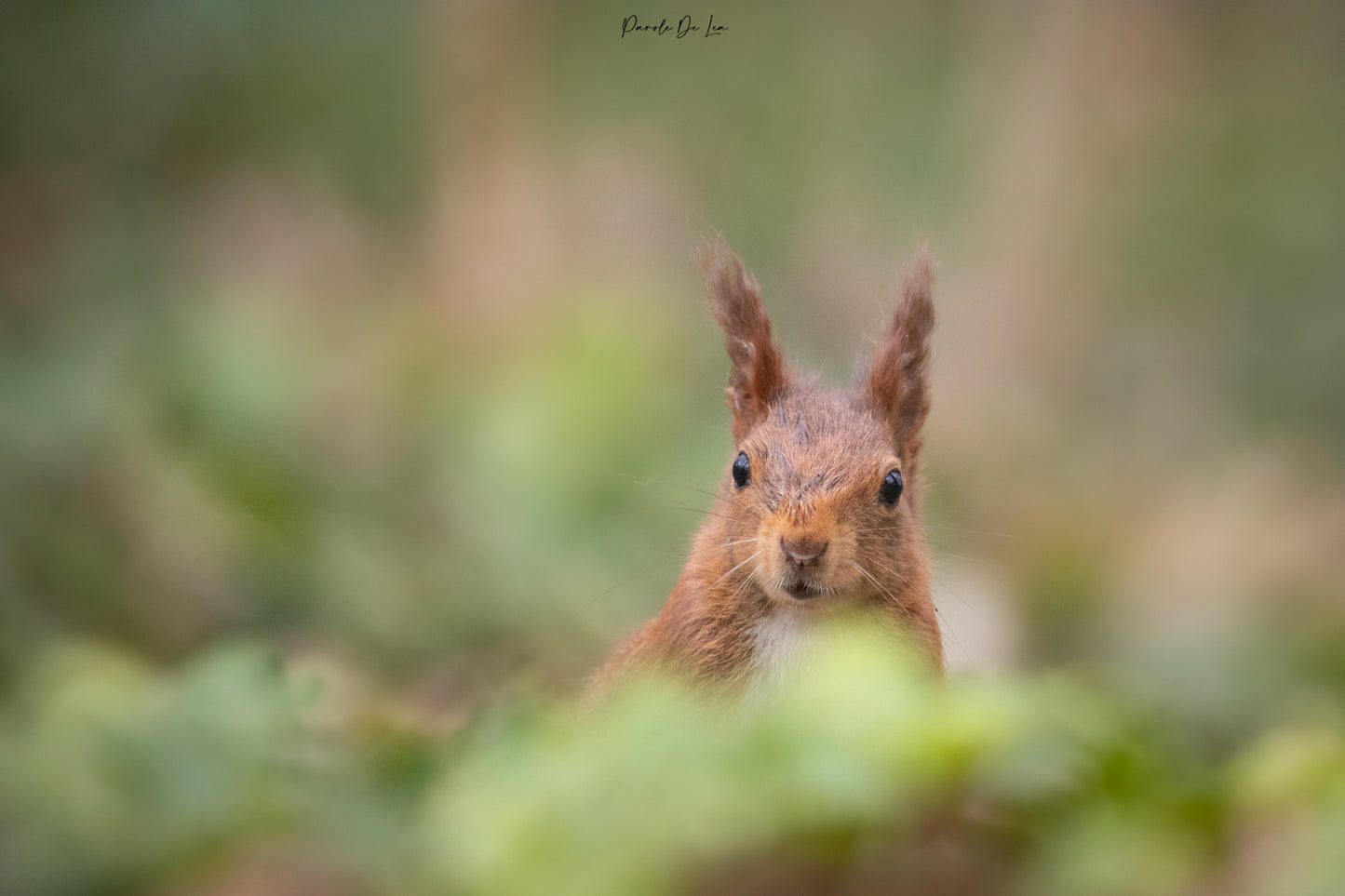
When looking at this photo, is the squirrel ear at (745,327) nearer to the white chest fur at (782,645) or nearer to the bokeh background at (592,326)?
the bokeh background at (592,326)

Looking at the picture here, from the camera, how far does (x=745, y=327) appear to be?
314 centimetres

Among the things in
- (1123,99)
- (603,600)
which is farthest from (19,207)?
(1123,99)

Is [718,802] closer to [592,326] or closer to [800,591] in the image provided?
[800,591]

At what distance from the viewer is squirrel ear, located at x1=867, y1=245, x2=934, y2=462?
3.11 meters

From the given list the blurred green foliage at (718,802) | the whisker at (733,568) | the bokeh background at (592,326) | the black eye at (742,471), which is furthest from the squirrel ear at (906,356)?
the blurred green foliage at (718,802)

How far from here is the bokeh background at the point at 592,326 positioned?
395 cm

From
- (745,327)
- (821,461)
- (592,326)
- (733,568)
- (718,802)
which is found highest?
(592,326)

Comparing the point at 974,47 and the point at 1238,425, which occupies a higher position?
the point at 974,47

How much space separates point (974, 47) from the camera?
23.4 feet

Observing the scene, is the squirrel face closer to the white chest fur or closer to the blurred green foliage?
the white chest fur

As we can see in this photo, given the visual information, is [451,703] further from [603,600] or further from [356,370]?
[356,370]

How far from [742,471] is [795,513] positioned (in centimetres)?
28

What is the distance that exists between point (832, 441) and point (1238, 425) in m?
4.52

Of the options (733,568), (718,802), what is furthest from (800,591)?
(718,802)
